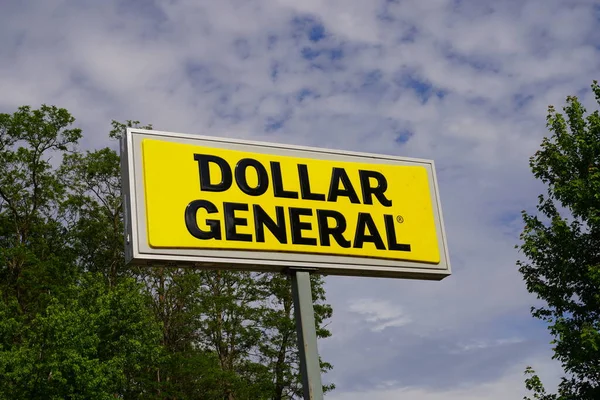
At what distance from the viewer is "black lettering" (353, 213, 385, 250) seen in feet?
32.9

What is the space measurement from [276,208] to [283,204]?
113 millimetres

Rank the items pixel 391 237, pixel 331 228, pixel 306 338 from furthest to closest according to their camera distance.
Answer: pixel 391 237, pixel 331 228, pixel 306 338

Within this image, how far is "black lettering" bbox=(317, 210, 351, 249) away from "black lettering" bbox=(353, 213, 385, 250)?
0.52ft

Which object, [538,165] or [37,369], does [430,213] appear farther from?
[37,369]

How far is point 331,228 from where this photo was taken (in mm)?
9906

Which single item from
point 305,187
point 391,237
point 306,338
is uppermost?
point 305,187

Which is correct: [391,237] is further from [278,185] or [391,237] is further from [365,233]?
[278,185]

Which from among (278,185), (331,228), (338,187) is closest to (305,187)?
(278,185)

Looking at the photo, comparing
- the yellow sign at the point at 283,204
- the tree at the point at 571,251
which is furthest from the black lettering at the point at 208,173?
the tree at the point at 571,251

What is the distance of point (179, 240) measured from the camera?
29.5 feet

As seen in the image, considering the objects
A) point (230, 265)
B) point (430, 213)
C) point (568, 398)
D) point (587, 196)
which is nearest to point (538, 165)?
point (587, 196)

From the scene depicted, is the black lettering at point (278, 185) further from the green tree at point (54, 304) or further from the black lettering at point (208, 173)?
the green tree at point (54, 304)

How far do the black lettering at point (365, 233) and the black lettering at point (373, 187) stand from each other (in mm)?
241

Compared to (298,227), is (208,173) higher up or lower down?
higher up
